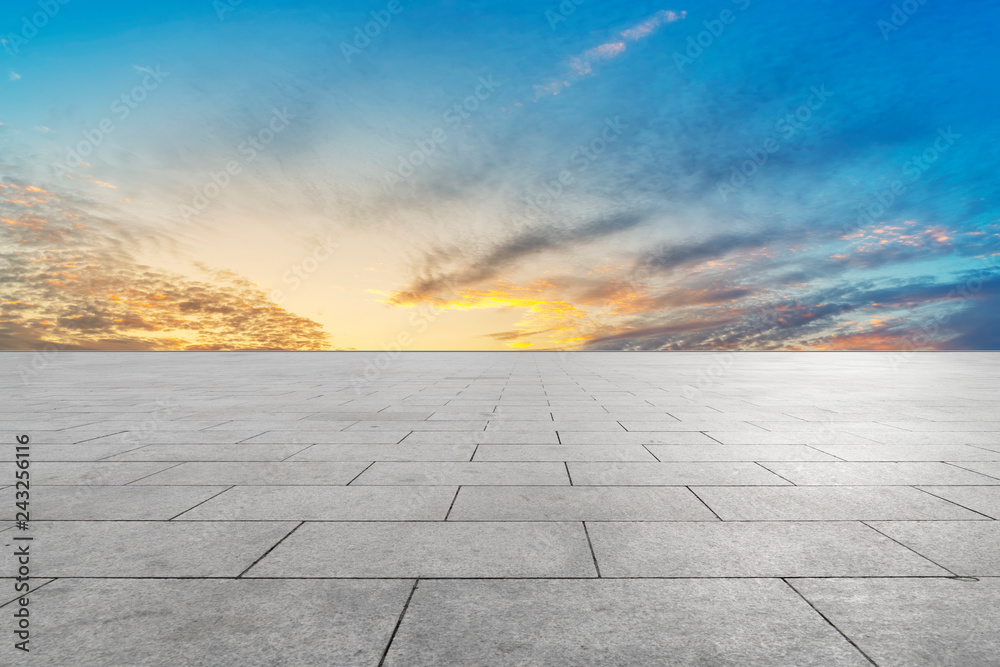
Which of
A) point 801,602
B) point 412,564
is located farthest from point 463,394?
point 801,602

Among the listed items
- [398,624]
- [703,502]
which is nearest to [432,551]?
[398,624]

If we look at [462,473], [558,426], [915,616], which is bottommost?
[915,616]

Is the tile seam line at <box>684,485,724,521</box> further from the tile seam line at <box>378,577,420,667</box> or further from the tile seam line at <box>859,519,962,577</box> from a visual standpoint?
the tile seam line at <box>378,577,420,667</box>

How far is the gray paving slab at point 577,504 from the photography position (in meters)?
4.86

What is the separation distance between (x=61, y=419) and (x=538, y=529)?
35.3 ft

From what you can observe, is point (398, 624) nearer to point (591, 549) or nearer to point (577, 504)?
point (591, 549)

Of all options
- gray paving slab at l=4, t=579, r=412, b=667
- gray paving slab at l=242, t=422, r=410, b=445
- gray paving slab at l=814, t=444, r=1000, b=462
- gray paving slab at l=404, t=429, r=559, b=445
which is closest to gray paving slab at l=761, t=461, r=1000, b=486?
gray paving slab at l=814, t=444, r=1000, b=462

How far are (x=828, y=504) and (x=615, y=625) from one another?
3.41m

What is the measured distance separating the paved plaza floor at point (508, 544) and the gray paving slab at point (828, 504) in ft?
0.12

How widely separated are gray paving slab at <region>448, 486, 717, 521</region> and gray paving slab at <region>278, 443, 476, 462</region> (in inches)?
59.2

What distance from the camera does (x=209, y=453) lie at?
7387mm

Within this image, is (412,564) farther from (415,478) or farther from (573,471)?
(573,471)

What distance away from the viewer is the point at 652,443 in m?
7.96

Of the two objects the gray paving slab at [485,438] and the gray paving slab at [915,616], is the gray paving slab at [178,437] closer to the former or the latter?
the gray paving slab at [485,438]
